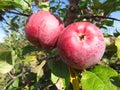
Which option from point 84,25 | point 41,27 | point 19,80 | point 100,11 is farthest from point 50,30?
point 19,80

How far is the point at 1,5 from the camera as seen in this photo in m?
1.39

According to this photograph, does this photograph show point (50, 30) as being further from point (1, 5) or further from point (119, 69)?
point (119, 69)

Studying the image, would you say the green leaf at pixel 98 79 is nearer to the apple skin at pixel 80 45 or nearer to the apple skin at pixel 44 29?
the apple skin at pixel 80 45

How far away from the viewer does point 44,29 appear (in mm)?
1310

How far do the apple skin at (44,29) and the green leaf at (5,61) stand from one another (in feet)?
0.48

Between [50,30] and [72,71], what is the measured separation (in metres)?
0.21

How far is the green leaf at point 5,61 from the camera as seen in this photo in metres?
1.42

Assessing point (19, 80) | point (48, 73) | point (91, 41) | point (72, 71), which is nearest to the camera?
point (91, 41)

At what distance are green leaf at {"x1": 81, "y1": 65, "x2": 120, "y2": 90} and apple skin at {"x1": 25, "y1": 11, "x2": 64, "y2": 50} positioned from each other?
0.66 feet

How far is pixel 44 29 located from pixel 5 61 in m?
0.27

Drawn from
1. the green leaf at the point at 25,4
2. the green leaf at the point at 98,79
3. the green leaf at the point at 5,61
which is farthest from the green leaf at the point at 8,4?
the green leaf at the point at 98,79

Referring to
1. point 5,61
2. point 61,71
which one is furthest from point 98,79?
point 5,61

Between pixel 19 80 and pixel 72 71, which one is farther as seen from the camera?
pixel 19 80

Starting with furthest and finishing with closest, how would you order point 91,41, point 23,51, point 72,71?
point 23,51 < point 72,71 < point 91,41
